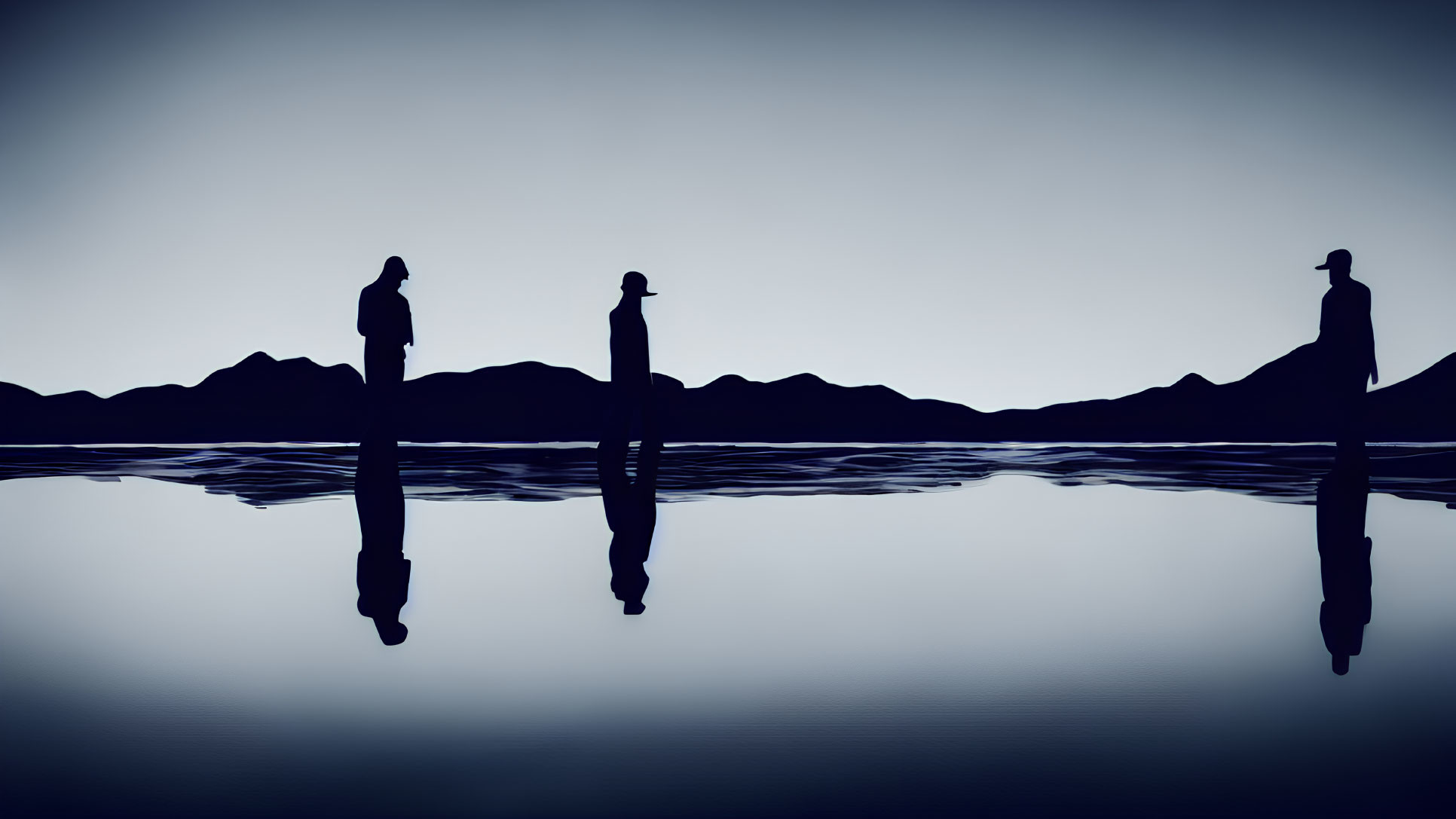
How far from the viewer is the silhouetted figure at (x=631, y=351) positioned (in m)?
9.36

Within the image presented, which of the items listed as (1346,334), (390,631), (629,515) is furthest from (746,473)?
(390,631)

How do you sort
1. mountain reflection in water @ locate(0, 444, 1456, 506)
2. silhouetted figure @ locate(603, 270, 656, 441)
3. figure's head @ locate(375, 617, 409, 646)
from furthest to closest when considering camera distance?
mountain reflection in water @ locate(0, 444, 1456, 506), silhouetted figure @ locate(603, 270, 656, 441), figure's head @ locate(375, 617, 409, 646)

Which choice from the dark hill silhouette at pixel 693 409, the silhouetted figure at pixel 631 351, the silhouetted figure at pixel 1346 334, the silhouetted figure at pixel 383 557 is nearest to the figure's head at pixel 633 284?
the silhouetted figure at pixel 631 351

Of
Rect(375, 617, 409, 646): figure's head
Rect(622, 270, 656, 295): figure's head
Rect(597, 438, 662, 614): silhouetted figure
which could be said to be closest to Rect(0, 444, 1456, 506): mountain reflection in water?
Rect(597, 438, 662, 614): silhouetted figure

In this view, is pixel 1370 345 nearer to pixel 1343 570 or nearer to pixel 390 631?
pixel 1343 570

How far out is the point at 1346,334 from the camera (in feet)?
31.9

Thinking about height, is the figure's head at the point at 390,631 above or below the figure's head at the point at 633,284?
below

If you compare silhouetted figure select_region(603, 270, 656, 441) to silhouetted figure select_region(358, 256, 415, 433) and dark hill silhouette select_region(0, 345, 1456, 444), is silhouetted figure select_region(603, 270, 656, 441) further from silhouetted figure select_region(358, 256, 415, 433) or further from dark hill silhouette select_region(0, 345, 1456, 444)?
dark hill silhouette select_region(0, 345, 1456, 444)

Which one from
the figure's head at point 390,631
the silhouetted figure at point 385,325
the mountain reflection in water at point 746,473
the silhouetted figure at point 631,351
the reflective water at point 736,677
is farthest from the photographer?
the mountain reflection in water at point 746,473

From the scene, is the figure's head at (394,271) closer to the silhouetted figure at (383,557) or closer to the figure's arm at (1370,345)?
the silhouetted figure at (383,557)

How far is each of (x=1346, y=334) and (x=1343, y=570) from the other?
606 cm

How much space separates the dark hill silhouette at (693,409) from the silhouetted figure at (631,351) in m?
91.2

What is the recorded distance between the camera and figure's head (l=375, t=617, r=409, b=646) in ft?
11.2

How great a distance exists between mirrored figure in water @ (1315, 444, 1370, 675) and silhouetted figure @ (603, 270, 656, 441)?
19.2ft
